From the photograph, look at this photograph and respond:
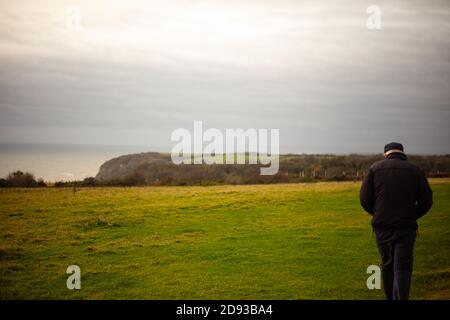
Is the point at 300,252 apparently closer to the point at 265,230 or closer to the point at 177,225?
the point at 265,230

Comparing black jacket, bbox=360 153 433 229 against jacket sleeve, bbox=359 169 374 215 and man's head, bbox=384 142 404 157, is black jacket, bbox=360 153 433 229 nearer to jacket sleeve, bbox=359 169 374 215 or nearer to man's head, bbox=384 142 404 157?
jacket sleeve, bbox=359 169 374 215

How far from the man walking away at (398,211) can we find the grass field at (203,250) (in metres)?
2.36

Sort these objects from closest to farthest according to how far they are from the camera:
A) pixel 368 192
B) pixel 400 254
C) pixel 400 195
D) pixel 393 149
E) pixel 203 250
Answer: pixel 400 254 < pixel 400 195 < pixel 368 192 < pixel 393 149 < pixel 203 250

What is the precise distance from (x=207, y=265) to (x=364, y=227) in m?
9.91

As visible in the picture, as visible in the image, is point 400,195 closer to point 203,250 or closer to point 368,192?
point 368,192

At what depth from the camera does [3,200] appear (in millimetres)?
31188

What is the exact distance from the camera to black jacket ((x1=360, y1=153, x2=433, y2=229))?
945 cm

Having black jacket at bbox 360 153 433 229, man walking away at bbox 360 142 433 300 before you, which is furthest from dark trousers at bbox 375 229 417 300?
black jacket at bbox 360 153 433 229

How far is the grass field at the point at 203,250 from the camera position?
40.3 ft

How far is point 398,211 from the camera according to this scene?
31.0 feet

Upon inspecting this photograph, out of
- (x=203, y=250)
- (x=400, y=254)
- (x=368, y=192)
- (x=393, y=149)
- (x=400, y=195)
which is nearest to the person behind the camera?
(x=400, y=254)

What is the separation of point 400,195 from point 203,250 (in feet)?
30.3

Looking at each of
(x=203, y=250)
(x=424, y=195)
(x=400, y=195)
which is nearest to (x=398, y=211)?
(x=400, y=195)
